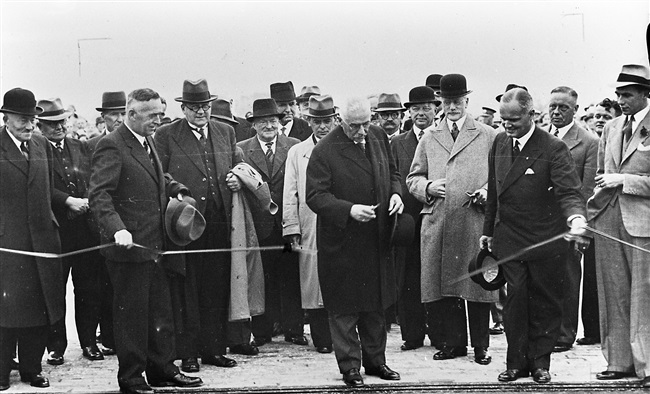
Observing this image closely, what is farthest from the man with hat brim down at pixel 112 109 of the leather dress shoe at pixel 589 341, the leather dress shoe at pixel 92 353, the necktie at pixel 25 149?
the leather dress shoe at pixel 589 341

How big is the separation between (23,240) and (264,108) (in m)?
2.62

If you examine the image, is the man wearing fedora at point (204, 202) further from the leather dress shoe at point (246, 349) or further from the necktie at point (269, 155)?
the necktie at point (269, 155)

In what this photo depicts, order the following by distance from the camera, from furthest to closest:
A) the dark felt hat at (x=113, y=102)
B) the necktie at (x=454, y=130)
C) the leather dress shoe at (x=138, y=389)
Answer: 1. the dark felt hat at (x=113, y=102)
2. the necktie at (x=454, y=130)
3. the leather dress shoe at (x=138, y=389)

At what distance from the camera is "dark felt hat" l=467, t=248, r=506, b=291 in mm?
8094

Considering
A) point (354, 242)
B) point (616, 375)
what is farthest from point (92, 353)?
point (616, 375)

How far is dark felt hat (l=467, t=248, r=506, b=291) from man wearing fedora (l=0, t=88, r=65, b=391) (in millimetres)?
3364

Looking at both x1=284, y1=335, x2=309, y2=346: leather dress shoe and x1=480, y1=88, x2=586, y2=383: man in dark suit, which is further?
x1=284, y1=335, x2=309, y2=346: leather dress shoe

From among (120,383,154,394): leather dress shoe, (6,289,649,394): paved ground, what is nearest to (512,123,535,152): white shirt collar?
(6,289,649,394): paved ground

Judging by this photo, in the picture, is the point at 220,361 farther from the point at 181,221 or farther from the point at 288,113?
the point at 288,113

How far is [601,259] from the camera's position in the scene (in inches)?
319

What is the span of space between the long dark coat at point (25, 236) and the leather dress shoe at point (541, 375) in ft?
12.4

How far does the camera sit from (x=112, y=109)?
9.44 meters

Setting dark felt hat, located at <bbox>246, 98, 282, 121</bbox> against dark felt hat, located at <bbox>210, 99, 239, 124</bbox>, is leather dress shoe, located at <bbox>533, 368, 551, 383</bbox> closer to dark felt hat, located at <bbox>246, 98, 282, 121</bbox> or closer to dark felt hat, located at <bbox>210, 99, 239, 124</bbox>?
dark felt hat, located at <bbox>246, 98, 282, 121</bbox>

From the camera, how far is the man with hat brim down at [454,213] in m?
8.77
